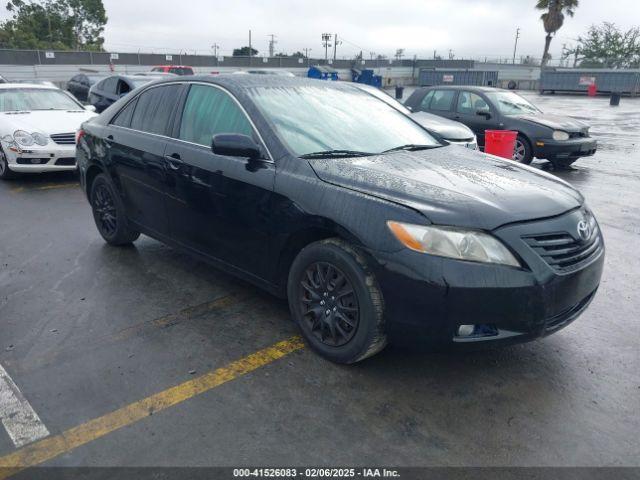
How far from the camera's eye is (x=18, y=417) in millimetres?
2689

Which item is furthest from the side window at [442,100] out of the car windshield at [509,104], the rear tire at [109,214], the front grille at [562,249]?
the front grille at [562,249]

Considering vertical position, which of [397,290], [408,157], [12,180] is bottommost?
[12,180]

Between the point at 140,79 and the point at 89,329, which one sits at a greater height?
the point at 140,79

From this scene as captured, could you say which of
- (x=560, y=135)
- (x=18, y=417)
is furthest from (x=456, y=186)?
(x=560, y=135)

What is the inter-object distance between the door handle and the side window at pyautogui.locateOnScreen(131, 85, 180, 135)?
302mm

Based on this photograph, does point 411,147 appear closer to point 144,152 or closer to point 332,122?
point 332,122

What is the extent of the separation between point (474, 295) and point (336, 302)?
81 centimetres

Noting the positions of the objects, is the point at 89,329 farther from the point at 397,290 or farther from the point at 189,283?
the point at 397,290

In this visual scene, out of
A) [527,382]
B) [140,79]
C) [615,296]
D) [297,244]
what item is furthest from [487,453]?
[140,79]

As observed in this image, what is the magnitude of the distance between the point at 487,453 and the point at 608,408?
0.83 metres

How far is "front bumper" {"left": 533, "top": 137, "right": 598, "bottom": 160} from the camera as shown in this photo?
964cm

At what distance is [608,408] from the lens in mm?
2795

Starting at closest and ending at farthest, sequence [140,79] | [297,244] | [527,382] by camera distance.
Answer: [527,382], [297,244], [140,79]

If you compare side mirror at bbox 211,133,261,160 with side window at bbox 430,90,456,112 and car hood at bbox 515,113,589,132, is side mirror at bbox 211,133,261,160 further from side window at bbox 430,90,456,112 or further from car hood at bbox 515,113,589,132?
side window at bbox 430,90,456,112
